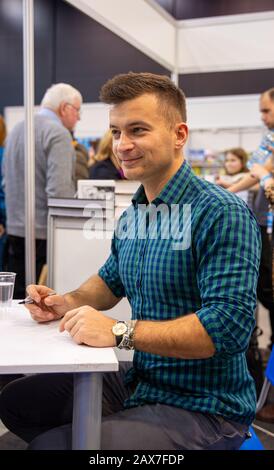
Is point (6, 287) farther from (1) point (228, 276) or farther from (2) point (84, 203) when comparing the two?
(2) point (84, 203)

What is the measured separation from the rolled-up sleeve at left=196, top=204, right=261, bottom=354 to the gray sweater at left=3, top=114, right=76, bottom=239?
168 centimetres

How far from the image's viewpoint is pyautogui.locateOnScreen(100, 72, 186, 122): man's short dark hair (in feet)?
4.35

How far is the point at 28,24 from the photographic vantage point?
Result: 2.61m

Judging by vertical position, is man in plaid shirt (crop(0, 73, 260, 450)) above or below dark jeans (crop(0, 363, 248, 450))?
above

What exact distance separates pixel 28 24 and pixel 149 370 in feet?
6.47

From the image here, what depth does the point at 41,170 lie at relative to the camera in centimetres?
284

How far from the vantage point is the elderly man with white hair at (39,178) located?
2807 millimetres

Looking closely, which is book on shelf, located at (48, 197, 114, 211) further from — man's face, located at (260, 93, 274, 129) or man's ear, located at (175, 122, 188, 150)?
man's face, located at (260, 93, 274, 129)

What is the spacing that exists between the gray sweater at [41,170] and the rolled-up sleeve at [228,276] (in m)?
1.68

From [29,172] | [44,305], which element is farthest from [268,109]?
[44,305]

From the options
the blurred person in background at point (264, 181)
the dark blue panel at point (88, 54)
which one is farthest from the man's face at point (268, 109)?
the dark blue panel at point (88, 54)

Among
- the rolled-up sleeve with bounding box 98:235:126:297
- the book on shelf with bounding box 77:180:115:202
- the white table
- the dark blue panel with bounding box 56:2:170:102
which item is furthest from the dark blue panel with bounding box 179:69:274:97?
the white table
